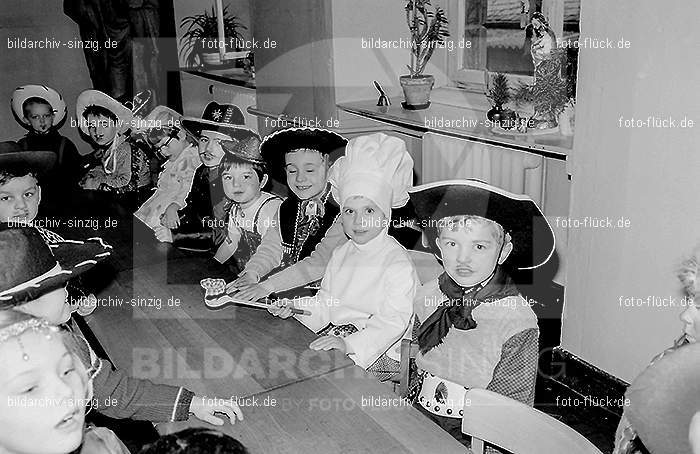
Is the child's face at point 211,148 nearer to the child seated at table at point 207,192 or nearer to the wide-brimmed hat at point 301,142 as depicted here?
the child seated at table at point 207,192

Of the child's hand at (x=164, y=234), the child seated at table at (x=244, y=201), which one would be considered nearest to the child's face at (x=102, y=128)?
the child's hand at (x=164, y=234)

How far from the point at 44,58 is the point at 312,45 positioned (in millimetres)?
3747

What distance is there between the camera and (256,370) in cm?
178

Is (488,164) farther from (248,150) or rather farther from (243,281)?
(243,281)

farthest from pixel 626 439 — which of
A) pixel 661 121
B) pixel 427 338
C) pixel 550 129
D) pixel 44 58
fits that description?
pixel 44 58

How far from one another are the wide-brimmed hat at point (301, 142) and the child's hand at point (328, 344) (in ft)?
2.94

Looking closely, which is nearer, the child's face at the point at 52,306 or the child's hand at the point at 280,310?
the child's face at the point at 52,306

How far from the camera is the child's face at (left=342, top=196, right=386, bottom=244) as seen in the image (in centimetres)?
228

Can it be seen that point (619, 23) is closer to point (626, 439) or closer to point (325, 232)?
point (325, 232)

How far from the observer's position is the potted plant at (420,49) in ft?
13.5

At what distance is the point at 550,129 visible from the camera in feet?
11.1

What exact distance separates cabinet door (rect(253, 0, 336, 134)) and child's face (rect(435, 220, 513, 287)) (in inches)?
105

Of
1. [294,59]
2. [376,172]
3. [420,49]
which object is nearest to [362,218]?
[376,172]

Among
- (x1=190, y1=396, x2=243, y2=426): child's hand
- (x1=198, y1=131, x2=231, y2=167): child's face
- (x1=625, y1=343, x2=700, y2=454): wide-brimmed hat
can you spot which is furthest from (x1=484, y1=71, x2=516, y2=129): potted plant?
(x1=625, y1=343, x2=700, y2=454): wide-brimmed hat
